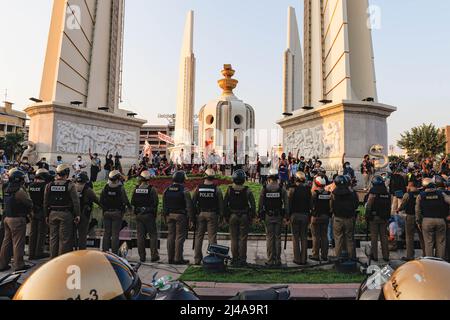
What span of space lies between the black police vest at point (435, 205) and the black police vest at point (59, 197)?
24.0 feet

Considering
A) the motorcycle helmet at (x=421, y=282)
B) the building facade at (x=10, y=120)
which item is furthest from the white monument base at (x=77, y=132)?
the building facade at (x=10, y=120)

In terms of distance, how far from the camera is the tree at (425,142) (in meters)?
40.2

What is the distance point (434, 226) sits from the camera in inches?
251

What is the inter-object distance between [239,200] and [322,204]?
1976 millimetres

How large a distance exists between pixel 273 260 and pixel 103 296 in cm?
504

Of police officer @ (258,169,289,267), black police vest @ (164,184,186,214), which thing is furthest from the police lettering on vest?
black police vest @ (164,184,186,214)

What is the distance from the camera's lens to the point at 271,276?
5.77m

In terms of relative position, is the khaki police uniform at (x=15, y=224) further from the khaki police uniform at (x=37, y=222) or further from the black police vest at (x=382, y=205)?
the black police vest at (x=382, y=205)

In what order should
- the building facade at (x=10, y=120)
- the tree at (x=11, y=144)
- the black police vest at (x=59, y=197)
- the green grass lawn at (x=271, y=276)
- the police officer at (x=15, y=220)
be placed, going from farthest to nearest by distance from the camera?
the building facade at (x=10, y=120) → the tree at (x=11, y=144) → the black police vest at (x=59, y=197) → the police officer at (x=15, y=220) → the green grass lawn at (x=271, y=276)

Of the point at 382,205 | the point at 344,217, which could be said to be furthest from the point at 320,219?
the point at 382,205

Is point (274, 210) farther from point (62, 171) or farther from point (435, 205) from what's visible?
point (62, 171)

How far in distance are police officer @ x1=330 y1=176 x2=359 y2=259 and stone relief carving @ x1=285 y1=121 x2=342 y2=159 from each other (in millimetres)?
10163

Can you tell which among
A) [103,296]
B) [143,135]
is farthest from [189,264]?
[143,135]

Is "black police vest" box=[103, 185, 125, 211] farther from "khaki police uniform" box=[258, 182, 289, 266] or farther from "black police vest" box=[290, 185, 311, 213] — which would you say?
"black police vest" box=[290, 185, 311, 213]
